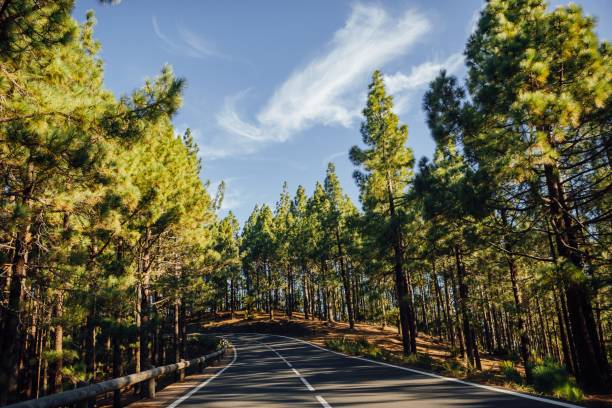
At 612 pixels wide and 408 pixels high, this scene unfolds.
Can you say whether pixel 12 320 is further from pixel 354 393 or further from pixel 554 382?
pixel 554 382

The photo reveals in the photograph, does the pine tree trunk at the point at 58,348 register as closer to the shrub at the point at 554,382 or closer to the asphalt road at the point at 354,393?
the asphalt road at the point at 354,393

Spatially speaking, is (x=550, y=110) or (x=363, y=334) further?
(x=363, y=334)

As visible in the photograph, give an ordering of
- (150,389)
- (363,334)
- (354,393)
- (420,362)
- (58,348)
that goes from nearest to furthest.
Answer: (354,393)
(150,389)
(58,348)
(420,362)
(363,334)

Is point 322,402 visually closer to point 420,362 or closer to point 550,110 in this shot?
point 420,362

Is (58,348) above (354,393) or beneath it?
above

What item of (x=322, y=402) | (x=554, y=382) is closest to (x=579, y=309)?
(x=554, y=382)

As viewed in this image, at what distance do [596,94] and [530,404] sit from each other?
7764 mm

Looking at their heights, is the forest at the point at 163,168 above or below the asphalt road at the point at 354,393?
above

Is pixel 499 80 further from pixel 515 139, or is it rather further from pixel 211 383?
pixel 211 383

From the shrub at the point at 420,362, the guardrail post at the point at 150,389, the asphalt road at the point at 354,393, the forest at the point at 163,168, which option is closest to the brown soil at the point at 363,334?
the shrub at the point at 420,362

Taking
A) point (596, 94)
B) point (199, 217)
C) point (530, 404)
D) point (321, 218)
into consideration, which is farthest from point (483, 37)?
point (321, 218)

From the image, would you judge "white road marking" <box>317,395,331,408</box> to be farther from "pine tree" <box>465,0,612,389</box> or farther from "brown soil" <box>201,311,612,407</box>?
"pine tree" <box>465,0,612,389</box>

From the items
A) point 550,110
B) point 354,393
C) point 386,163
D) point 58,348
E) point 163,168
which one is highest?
point 386,163

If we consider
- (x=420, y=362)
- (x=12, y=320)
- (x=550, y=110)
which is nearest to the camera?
(x=12, y=320)
